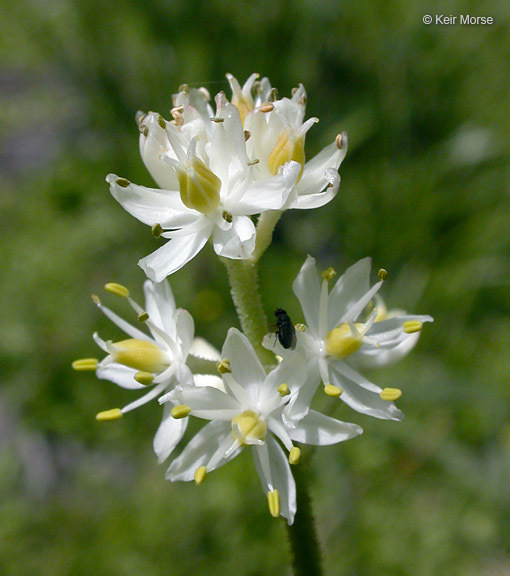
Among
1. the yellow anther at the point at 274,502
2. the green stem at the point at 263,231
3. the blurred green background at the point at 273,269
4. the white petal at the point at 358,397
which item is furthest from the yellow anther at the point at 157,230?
the blurred green background at the point at 273,269

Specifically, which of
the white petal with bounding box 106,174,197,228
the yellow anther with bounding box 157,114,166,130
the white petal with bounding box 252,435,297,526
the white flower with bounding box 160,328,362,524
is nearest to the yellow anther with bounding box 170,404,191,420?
the white flower with bounding box 160,328,362,524

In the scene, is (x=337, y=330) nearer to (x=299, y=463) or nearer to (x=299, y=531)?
(x=299, y=463)

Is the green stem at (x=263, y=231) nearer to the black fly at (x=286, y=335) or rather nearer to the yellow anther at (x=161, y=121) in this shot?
the black fly at (x=286, y=335)

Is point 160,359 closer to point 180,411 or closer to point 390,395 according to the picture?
point 180,411

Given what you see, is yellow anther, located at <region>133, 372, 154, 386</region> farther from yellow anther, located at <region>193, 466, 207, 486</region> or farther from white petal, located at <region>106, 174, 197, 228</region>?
white petal, located at <region>106, 174, 197, 228</region>

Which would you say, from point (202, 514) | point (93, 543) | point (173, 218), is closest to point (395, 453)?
point (202, 514)

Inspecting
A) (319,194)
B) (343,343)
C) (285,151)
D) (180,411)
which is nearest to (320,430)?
(343,343)

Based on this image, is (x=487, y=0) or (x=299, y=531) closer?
(x=299, y=531)
